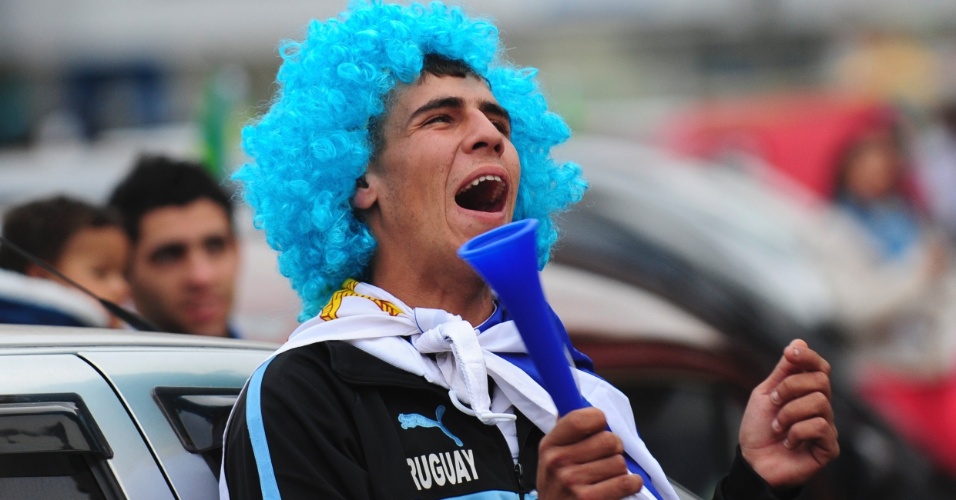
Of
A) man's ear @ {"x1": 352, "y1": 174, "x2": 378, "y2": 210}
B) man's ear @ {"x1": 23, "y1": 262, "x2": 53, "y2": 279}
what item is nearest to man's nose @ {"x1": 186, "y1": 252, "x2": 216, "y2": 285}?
man's ear @ {"x1": 23, "y1": 262, "x2": 53, "y2": 279}

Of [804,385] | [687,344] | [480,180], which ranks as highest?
[687,344]

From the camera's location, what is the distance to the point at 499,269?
197cm

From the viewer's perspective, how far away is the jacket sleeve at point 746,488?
2564 millimetres

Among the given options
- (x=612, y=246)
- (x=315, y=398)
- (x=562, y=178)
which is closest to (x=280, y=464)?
(x=315, y=398)

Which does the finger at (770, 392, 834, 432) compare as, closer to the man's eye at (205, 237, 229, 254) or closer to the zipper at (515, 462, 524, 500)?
the zipper at (515, 462, 524, 500)

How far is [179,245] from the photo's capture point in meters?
4.50

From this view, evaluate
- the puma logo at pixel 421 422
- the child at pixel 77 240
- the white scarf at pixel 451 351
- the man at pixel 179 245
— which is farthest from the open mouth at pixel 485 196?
the man at pixel 179 245

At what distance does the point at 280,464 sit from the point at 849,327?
6.76 metres

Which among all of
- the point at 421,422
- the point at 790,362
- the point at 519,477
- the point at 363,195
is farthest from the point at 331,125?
the point at 790,362

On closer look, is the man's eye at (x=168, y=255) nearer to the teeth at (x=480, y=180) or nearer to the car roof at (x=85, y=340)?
the car roof at (x=85, y=340)

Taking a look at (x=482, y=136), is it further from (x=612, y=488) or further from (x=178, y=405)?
(x=612, y=488)

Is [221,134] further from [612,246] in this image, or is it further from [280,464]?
[280,464]

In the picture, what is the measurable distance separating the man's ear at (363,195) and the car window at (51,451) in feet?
2.68

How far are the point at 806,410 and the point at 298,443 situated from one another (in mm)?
966
